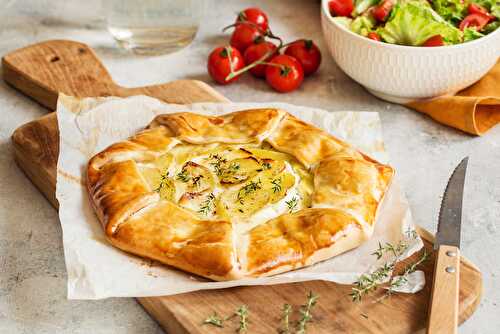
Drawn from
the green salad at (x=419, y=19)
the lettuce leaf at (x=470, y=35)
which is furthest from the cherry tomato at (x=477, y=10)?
the lettuce leaf at (x=470, y=35)

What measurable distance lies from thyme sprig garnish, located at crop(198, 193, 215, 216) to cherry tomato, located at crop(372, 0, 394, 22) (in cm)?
189

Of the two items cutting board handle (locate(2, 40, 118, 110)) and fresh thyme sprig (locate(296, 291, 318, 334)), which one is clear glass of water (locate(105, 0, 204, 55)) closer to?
cutting board handle (locate(2, 40, 118, 110))

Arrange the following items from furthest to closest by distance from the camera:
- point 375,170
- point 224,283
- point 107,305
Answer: point 375,170, point 107,305, point 224,283

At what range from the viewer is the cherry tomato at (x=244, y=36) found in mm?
4922

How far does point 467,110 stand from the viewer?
4230mm

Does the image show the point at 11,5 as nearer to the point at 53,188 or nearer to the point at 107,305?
the point at 53,188

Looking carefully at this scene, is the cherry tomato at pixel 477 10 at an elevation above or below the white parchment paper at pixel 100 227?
above

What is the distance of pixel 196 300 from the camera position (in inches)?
116

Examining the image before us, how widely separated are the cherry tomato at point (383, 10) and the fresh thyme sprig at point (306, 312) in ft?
7.15

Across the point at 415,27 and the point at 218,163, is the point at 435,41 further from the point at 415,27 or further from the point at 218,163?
the point at 218,163

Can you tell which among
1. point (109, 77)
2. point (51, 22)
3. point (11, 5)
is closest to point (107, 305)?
point (109, 77)

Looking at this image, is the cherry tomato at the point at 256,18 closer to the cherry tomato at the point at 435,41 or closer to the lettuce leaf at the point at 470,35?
the cherry tomato at the point at 435,41

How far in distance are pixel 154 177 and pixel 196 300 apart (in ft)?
2.39

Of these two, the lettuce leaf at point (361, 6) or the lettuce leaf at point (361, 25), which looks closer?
the lettuce leaf at point (361, 25)
